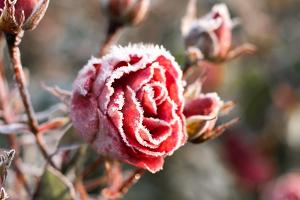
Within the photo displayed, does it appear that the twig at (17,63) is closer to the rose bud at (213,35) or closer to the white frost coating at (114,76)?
the white frost coating at (114,76)

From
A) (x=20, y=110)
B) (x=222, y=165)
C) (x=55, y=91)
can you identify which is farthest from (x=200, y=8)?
(x=55, y=91)

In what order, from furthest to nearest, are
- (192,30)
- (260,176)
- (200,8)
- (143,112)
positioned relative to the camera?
1. (200,8)
2. (260,176)
3. (192,30)
4. (143,112)

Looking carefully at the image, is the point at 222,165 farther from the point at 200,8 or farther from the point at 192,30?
the point at 192,30

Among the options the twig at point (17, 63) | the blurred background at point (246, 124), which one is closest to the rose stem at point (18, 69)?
the twig at point (17, 63)

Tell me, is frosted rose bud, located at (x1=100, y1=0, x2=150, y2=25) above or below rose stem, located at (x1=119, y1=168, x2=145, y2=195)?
above

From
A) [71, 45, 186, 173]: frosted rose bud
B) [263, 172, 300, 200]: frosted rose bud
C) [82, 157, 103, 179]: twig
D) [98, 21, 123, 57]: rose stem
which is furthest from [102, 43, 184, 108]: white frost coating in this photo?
[263, 172, 300, 200]: frosted rose bud

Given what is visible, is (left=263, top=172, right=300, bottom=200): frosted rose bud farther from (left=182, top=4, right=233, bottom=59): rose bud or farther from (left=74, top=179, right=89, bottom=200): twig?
(left=74, top=179, right=89, bottom=200): twig

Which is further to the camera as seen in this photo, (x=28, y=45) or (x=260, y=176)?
(x=28, y=45)
